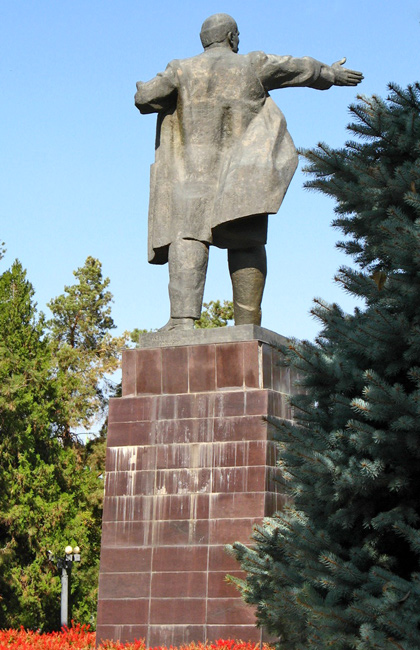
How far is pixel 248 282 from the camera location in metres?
9.34

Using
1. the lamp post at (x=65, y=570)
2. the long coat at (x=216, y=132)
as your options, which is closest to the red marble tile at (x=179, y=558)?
the long coat at (x=216, y=132)

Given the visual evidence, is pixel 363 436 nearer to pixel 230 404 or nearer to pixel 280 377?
pixel 230 404

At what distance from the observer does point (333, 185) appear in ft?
18.7

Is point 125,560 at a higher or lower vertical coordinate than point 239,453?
lower

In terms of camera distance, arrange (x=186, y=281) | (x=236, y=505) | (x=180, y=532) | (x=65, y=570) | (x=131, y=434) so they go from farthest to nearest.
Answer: (x=65, y=570) < (x=186, y=281) < (x=131, y=434) < (x=180, y=532) < (x=236, y=505)

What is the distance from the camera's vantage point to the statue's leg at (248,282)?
9312mm

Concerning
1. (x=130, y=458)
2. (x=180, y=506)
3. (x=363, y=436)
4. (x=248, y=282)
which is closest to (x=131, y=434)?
(x=130, y=458)

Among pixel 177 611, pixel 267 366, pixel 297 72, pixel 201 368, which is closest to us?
pixel 177 611

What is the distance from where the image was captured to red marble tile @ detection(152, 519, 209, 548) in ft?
27.3

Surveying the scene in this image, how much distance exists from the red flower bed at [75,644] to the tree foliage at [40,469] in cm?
1538

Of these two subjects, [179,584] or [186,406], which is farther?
[186,406]

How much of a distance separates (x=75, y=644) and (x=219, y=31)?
5607mm

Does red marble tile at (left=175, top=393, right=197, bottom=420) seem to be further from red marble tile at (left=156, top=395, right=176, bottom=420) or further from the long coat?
the long coat

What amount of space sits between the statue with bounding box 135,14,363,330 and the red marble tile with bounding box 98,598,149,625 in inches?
93.1
